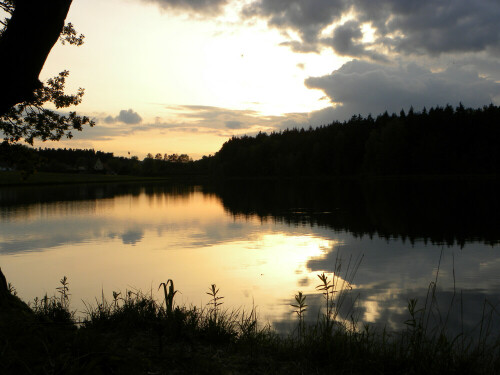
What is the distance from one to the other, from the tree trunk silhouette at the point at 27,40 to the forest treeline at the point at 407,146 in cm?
9880

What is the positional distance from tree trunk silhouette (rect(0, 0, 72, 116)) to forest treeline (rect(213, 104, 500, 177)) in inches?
3890

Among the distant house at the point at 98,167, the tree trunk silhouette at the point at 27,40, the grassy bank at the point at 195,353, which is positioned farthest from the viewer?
the distant house at the point at 98,167

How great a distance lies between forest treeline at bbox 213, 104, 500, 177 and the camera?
89812 mm

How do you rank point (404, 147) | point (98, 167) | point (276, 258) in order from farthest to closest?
point (98, 167) → point (404, 147) → point (276, 258)

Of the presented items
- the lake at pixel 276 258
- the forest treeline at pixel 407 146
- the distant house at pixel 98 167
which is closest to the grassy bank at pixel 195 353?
the lake at pixel 276 258

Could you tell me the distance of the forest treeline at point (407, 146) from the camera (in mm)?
89812

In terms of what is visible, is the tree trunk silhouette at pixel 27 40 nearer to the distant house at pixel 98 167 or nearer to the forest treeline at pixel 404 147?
the forest treeline at pixel 404 147

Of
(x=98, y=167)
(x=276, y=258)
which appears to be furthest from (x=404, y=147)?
(x=98, y=167)

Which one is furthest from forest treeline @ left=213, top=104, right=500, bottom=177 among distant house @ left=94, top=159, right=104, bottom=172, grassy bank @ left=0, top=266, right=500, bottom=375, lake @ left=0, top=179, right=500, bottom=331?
grassy bank @ left=0, top=266, right=500, bottom=375

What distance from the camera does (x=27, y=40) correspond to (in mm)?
5008

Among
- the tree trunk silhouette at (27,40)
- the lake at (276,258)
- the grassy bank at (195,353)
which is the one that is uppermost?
the tree trunk silhouette at (27,40)

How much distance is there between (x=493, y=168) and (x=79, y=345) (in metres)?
100

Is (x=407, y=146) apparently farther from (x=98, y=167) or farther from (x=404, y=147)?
(x=98, y=167)

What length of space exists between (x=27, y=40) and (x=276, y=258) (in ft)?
38.4
